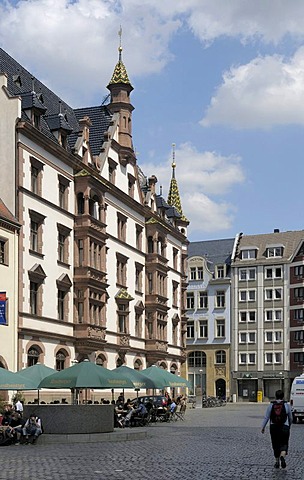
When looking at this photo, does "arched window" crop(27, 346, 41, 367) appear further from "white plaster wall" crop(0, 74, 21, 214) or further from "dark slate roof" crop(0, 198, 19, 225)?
"white plaster wall" crop(0, 74, 21, 214)

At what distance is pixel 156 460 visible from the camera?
2259cm

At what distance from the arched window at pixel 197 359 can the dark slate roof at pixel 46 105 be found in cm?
4497

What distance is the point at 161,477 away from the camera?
59.3ft

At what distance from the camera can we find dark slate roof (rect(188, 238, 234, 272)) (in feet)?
357

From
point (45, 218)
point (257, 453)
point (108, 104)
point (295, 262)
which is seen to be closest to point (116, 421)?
point (257, 453)

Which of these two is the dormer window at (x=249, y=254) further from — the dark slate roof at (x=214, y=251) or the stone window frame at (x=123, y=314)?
the stone window frame at (x=123, y=314)

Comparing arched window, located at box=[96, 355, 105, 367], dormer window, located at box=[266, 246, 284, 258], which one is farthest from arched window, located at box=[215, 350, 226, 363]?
arched window, located at box=[96, 355, 105, 367]

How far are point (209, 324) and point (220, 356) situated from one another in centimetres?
421

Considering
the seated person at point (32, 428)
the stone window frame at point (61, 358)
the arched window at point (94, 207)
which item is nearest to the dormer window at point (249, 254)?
the arched window at point (94, 207)

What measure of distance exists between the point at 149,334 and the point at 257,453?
4652 cm

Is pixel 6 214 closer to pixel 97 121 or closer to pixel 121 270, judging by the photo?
pixel 121 270

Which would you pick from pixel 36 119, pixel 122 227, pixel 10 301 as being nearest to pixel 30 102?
pixel 36 119

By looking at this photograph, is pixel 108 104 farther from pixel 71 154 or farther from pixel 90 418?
pixel 90 418

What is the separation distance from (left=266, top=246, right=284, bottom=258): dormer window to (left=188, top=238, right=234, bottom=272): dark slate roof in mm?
5151
